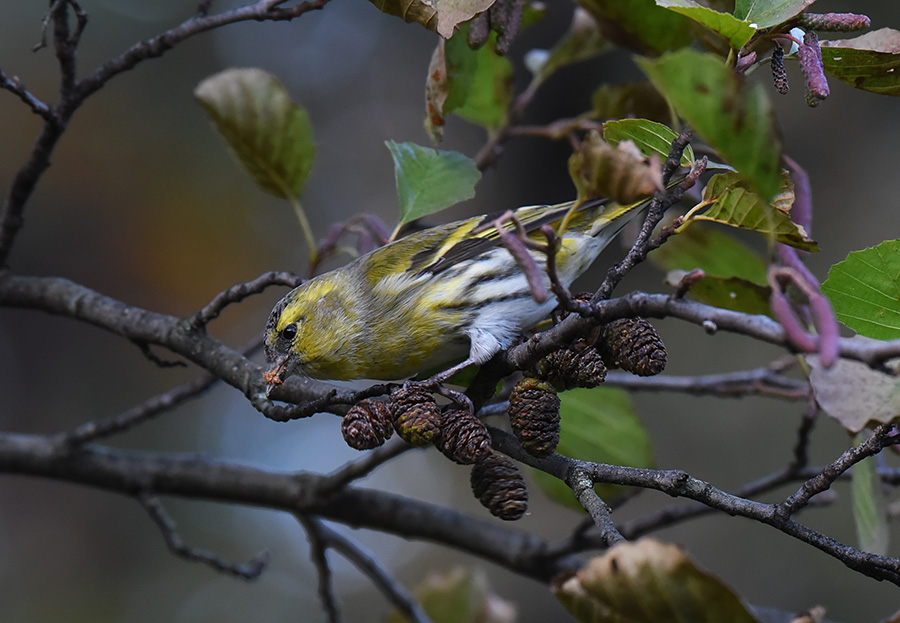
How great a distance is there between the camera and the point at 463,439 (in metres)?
1.16

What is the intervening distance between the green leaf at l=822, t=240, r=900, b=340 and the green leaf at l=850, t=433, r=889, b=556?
0.24 m

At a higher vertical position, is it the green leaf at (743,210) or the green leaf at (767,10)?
the green leaf at (767,10)

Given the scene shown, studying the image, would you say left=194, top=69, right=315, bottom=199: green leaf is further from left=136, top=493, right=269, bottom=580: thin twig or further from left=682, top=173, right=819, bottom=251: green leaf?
left=682, top=173, right=819, bottom=251: green leaf

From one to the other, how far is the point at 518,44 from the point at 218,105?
261 cm

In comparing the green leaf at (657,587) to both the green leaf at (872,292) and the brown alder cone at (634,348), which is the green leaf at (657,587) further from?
the green leaf at (872,292)

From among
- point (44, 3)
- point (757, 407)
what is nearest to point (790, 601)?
point (757, 407)

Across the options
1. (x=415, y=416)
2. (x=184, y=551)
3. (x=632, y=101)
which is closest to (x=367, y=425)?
(x=415, y=416)

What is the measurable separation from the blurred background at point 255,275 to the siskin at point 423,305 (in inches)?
56.4

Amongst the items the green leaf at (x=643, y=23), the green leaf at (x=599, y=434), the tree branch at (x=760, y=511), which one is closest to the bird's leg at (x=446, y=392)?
the tree branch at (x=760, y=511)

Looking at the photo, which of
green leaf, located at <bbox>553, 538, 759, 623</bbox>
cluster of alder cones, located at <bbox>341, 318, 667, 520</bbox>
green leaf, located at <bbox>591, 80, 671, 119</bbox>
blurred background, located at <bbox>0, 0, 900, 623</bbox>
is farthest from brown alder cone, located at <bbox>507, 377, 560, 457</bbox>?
blurred background, located at <bbox>0, 0, 900, 623</bbox>

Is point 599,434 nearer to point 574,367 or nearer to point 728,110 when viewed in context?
point 574,367

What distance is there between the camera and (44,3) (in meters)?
5.18

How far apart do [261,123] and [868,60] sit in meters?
1.17

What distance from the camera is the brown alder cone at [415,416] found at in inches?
45.6
